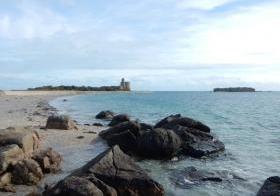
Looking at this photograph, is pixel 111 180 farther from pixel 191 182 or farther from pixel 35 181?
pixel 191 182

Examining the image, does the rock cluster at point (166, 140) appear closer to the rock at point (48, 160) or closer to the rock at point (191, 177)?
the rock at point (191, 177)

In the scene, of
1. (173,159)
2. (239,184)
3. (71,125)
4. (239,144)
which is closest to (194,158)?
(173,159)

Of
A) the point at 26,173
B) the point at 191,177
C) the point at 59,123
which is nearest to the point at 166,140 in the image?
the point at 191,177

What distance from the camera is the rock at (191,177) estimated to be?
14.5 metres

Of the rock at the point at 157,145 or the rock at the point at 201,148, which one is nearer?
the rock at the point at 157,145

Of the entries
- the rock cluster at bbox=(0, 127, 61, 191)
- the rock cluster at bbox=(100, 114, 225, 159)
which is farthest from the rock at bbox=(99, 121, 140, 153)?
the rock cluster at bbox=(0, 127, 61, 191)

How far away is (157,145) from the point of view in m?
18.5

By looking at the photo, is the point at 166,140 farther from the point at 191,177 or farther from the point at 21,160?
the point at 21,160

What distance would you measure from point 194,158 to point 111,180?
25.7 feet

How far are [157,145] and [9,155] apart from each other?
22.5 feet

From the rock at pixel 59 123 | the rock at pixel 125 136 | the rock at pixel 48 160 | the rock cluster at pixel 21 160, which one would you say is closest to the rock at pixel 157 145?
the rock at pixel 125 136

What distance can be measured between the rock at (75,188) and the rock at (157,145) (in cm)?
781

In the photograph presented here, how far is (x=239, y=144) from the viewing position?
81.6ft

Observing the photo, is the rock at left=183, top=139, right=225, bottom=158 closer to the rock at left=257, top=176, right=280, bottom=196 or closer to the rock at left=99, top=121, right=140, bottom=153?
the rock at left=99, top=121, right=140, bottom=153
